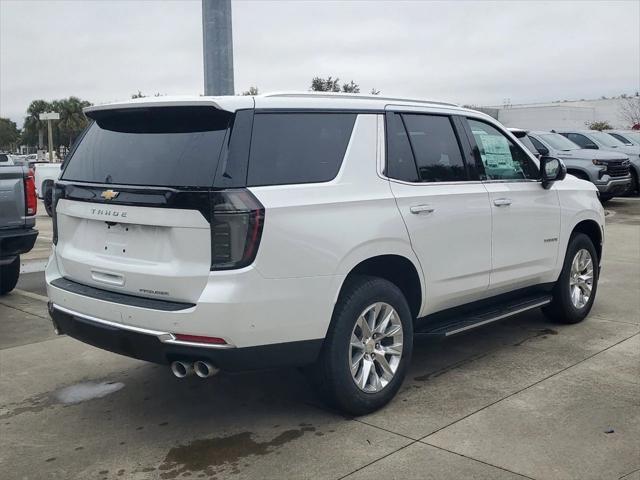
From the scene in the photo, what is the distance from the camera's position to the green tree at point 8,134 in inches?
3629

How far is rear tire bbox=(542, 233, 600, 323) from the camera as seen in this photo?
628 cm

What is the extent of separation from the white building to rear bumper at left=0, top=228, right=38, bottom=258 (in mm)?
47389

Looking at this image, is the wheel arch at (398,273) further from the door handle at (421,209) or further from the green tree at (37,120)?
the green tree at (37,120)

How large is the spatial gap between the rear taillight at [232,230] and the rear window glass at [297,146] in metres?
0.17

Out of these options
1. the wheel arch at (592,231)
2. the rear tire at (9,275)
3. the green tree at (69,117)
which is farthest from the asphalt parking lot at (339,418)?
the green tree at (69,117)

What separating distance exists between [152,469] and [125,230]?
4.27 feet

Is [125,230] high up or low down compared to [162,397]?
up

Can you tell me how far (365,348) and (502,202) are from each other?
1766mm

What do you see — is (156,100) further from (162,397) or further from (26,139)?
(26,139)

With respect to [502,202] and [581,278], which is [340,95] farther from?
[581,278]

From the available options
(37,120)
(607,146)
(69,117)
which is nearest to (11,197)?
Result: (607,146)

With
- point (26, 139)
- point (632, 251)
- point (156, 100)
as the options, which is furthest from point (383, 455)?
point (26, 139)

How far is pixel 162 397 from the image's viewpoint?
4.86 m

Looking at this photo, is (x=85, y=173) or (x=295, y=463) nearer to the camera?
(x=295, y=463)
